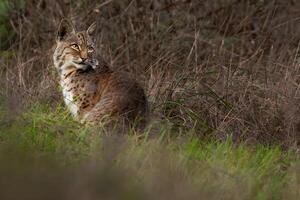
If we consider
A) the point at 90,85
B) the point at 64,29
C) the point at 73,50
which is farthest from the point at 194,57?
the point at 90,85

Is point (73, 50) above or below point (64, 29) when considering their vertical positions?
below

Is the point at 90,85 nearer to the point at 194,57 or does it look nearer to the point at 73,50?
the point at 73,50

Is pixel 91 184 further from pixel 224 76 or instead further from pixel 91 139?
pixel 224 76

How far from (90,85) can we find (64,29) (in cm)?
76

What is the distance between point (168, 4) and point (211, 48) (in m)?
0.91

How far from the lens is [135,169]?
6.32 m

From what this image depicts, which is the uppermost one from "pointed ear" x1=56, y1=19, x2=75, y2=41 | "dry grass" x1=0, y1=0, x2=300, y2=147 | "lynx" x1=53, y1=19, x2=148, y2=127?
"pointed ear" x1=56, y1=19, x2=75, y2=41

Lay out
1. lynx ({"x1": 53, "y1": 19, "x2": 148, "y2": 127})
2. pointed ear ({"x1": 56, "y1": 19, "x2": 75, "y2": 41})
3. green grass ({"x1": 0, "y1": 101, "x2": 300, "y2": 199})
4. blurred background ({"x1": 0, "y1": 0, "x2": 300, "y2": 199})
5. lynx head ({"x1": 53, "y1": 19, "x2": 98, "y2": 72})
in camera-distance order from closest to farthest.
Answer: green grass ({"x1": 0, "y1": 101, "x2": 300, "y2": 199}) → blurred background ({"x1": 0, "y1": 0, "x2": 300, "y2": 199}) → lynx ({"x1": 53, "y1": 19, "x2": 148, "y2": 127}) → lynx head ({"x1": 53, "y1": 19, "x2": 98, "y2": 72}) → pointed ear ({"x1": 56, "y1": 19, "x2": 75, "y2": 41})

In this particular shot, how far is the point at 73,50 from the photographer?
8.92 m

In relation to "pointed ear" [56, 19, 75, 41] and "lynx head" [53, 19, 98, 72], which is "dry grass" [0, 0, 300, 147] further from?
"pointed ear" [56, 19, 75, 41]

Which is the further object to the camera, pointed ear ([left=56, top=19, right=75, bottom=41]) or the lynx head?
pointed ear ([left=56, top=19, right=75, bottom=41])

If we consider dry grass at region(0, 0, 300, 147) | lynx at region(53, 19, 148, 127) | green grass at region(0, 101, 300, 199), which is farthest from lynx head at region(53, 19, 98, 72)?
green grass at region(0, 101, 300, 199)

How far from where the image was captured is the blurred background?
18.5 ft

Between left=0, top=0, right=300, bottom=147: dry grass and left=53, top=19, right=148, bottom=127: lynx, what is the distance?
0.36 metres
